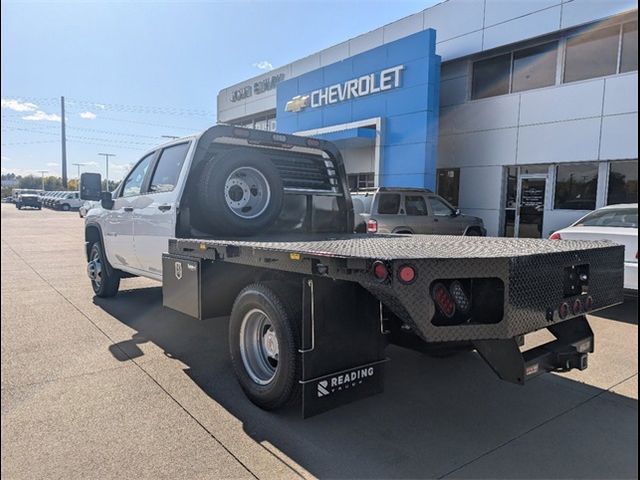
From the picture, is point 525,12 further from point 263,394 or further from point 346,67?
point 263,394

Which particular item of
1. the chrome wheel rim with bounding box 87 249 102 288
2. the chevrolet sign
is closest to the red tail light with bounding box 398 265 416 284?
the chrome wheel rim with bounding box 87 249 102 288

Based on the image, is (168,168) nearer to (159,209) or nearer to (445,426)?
(159,209)

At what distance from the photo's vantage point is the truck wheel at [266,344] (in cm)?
324

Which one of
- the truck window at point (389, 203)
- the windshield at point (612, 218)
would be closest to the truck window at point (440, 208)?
the truck window at point (389, 203)

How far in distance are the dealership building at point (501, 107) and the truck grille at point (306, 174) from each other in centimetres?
907

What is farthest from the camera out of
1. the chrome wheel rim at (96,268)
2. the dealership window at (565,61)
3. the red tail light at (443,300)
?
the dealership window at (565,61)

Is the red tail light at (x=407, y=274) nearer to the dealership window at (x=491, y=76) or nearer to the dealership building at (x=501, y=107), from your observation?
the dealership building at (x=501, y=107)

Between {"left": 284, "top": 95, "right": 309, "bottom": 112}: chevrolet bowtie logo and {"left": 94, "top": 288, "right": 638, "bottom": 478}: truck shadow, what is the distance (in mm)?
16486

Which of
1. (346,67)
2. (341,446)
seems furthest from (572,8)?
(341,446)

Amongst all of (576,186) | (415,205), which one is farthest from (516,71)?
(415,205)

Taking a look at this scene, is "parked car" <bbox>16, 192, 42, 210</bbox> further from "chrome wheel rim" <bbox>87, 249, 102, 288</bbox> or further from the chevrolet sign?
"chrome wheel rim" <bbox>87, 249, 102, 288</bbox>

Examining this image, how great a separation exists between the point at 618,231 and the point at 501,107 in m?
9.36

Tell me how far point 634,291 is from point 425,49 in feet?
35.8

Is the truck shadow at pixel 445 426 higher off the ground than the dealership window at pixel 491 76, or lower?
lower
